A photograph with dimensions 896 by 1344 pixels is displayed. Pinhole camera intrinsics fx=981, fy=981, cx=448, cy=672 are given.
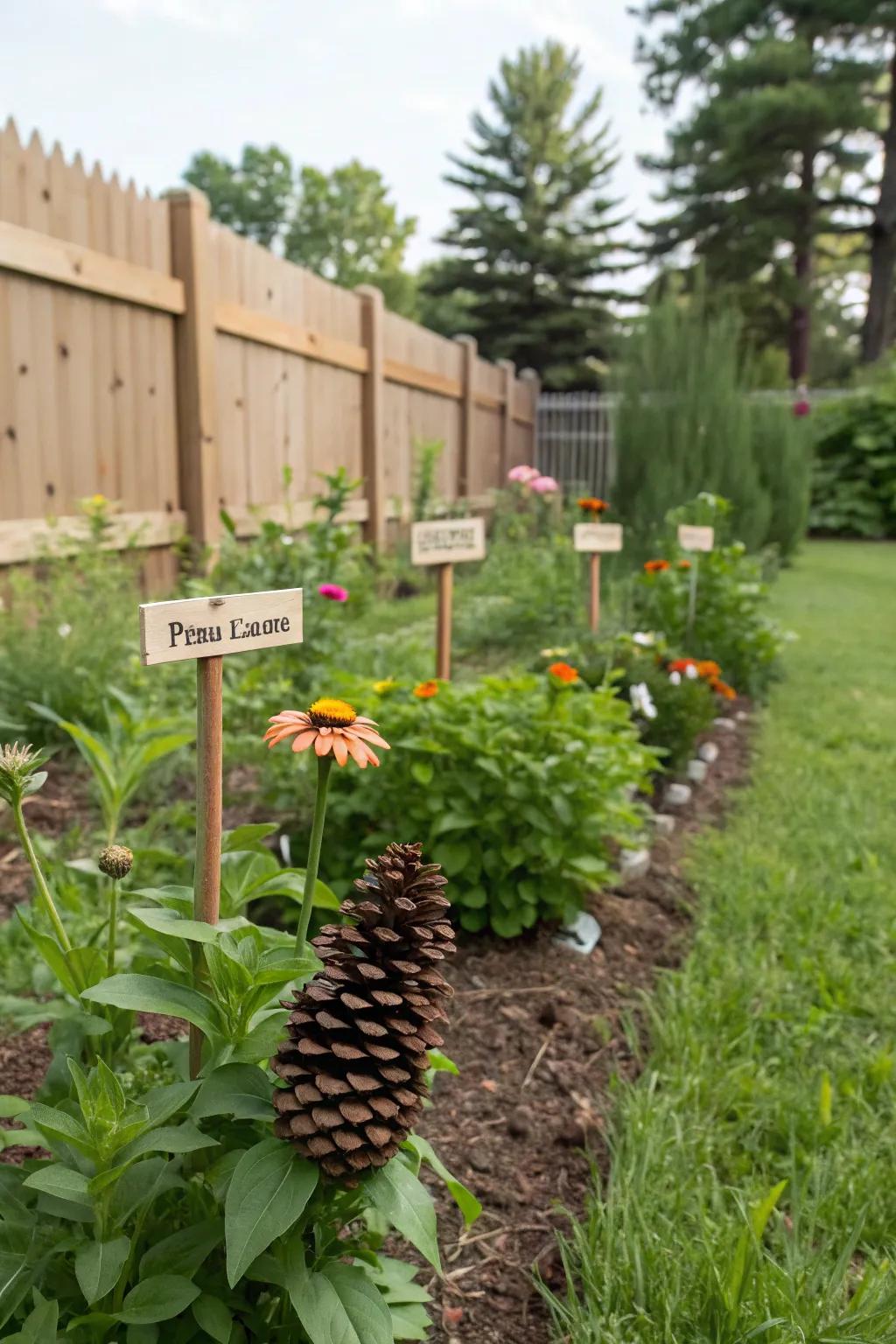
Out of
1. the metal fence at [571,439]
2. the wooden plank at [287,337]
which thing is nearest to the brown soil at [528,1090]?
the wooden plank at [287,337]

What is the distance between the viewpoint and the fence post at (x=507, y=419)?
42.6 ft

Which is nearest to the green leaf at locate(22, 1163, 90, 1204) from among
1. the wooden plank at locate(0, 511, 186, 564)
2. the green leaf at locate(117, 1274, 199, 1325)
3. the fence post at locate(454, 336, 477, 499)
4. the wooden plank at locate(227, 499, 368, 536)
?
the green leaf at locate(117, 1274, 199, 1325)

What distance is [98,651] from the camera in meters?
3.43

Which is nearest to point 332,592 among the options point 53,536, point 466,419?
point 53,536

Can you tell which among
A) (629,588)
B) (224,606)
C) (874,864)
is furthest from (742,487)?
(224,606)

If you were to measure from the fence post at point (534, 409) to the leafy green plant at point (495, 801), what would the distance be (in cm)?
1262

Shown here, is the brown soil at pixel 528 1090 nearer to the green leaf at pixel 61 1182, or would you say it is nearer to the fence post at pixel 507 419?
the green leaf at pixel 61 1182

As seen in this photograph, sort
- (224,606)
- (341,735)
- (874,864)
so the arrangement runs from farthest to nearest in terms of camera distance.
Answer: (874,864)
(224,606)
(341,735)

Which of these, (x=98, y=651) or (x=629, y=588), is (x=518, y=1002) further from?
(x=629, y=588)

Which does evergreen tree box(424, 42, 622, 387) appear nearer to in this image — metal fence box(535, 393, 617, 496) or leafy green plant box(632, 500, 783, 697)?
metal fence box(535, 393, 617, 496)

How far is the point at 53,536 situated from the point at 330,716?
3472mm

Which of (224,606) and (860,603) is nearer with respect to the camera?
(224,606)

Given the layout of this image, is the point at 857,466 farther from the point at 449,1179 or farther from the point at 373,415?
the point at 449,1179

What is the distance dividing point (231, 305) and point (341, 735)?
5.03m
